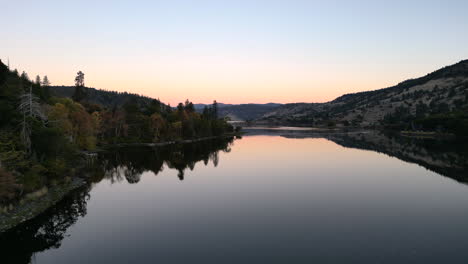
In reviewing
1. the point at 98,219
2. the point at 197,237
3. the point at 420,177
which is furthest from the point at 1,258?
the point at 420,177

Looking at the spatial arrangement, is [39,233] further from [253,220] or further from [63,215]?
[253,220]

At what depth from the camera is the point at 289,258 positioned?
28453mm

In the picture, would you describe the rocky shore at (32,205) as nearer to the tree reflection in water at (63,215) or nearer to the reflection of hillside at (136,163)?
the tree reflection in water at (63,215)

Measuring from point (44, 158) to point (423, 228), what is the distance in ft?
188

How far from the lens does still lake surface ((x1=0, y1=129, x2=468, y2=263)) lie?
2967 cm

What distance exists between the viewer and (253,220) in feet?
129

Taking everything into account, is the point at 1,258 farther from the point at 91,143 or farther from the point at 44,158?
the point at 91,143

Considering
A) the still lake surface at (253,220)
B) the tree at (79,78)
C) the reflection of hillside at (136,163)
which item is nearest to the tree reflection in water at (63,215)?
the reflection of hillside at (136,163)

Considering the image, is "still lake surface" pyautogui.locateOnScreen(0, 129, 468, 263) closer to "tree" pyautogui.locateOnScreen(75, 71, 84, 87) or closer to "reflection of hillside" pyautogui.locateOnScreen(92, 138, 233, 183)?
"reflection of hillside" pyautogui.locateOnScreen(92, 138, 233, 183)

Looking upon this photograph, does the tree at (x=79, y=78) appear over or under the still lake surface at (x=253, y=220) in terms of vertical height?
over

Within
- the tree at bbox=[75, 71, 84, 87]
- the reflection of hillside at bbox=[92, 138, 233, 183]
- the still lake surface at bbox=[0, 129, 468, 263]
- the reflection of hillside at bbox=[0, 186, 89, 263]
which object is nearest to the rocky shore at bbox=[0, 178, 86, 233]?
the reflection of hillside at bbox=[0, 186, 89, 263]

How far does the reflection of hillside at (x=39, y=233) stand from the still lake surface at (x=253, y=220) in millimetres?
94

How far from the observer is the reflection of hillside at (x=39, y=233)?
30.3m

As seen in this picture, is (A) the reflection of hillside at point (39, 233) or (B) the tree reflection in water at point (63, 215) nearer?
(A) the reflection of hillside at point (39, 233)
